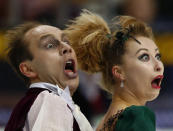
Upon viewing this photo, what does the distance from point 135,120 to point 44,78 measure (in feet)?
1.99

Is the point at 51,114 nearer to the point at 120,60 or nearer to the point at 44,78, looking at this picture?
the point at 44,78

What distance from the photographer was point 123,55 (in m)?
3.19

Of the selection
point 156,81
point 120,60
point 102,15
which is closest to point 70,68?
point 120,60

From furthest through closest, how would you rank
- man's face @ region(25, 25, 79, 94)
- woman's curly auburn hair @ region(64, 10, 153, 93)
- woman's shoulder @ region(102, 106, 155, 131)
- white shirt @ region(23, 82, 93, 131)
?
woman's curly auburn hair @ region(64, 10, 153, 93), man's face @ region(25, 25, 79, 94), woman's shoulder @ region(102, 106, 155, 131), white shirt @ region(23, 82, 93, 131)

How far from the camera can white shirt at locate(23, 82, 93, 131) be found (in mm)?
2693

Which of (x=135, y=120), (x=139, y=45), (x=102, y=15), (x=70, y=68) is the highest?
(x=139, y=45)

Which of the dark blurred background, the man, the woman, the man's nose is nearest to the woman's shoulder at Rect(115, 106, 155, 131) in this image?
the woman

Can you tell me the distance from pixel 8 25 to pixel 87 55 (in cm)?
332

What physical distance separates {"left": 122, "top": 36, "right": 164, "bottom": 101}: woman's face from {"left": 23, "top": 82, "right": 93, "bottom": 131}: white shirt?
446mm

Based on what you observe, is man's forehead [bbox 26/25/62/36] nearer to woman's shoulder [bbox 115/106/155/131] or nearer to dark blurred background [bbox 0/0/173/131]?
woman's shoulder [bbox 115/106/155/131]

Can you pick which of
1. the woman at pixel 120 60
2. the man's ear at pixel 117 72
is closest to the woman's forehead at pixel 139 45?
the woman at pixel 120 60

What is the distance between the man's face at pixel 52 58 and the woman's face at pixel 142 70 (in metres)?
0.33

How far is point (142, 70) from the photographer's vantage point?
311 centimetres

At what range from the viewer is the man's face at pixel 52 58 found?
303cm
